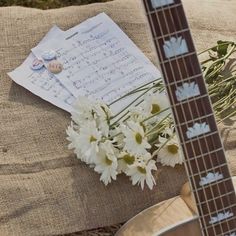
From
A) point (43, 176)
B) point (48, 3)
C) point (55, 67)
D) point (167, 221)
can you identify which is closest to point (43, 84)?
point (55, 67)

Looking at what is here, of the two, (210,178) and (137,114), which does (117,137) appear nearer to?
(137,114)

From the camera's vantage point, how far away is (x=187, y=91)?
3.22 feet

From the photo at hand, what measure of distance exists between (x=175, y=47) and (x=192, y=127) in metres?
0.12

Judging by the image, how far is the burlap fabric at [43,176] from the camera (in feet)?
4.10

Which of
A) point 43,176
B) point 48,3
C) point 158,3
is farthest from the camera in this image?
point 48,3

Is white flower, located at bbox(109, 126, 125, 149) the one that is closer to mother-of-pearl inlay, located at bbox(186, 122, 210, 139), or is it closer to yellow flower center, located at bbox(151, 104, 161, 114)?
yellow flower center, located at bbox(151, 104, 161, 114)

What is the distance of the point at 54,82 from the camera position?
1.41m

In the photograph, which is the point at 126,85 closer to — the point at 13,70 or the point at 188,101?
the point at 13,70

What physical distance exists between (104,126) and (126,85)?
233mm

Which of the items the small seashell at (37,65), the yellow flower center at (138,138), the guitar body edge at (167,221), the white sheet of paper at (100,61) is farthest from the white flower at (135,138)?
the small seashell at (37,65)

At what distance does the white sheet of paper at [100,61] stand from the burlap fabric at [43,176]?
39 mm

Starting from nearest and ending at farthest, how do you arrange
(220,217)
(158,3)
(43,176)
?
(158,3) → (220,217) → (43,176)

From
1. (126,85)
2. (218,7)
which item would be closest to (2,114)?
(126,85)

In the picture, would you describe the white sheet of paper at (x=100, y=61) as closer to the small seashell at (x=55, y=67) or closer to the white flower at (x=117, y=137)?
the small seashell at (x=55, y=67)
